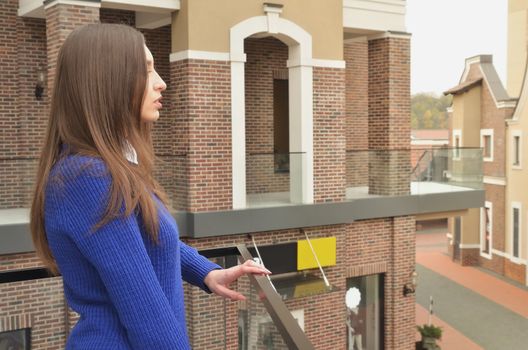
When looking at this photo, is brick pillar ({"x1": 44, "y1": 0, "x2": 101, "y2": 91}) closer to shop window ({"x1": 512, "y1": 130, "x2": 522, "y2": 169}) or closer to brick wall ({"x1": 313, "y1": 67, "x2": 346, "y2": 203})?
brick wall ({"x1": 313, "y1": 67, "x2": 346, "y2": 203})

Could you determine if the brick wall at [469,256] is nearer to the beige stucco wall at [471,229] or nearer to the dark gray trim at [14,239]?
the beige stucco wall at [471,229]

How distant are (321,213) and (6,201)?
6.05m

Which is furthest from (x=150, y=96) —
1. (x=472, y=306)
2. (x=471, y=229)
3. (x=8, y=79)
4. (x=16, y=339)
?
(x=471, y=229)

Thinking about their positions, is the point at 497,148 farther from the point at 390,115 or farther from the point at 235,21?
the point at 235,21

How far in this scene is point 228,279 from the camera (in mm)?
2627

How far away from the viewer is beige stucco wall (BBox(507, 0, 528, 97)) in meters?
29.5

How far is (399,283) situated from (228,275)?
13.1 m

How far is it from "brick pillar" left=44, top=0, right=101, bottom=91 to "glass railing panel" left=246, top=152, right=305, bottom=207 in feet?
12.6

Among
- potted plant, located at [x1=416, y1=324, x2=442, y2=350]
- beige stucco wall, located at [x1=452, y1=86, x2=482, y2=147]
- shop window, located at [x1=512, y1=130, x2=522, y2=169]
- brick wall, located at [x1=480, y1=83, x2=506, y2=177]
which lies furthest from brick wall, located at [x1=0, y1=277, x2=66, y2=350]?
beige stucco wall, located at [x1=452, y1=86, x2=482, y2=147]

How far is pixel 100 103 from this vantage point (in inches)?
73.8

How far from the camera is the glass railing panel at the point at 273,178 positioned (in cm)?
1225

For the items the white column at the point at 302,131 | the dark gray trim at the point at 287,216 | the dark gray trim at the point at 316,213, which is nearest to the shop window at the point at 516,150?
the dark gray trim at the point at 316,213

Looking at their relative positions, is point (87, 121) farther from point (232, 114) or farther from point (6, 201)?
point (232, 114)

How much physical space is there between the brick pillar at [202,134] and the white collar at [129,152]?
378 inches
